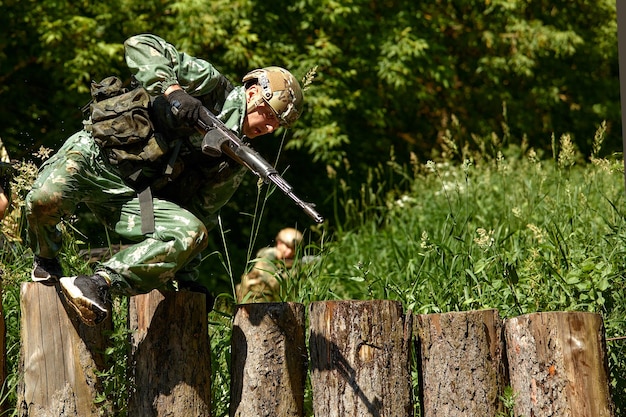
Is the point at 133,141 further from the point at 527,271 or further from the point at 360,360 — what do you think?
the point at 527,271

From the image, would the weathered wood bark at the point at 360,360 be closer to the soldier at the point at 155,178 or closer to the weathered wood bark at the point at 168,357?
the weathered wood bark at the point at 168,357

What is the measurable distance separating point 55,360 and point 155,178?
0.81 m

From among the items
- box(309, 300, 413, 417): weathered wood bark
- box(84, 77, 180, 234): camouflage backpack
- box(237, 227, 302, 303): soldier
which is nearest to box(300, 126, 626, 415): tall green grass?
box(237, 227, 302, 303): soldier

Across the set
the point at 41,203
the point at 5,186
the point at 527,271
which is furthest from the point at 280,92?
the point at 527,271

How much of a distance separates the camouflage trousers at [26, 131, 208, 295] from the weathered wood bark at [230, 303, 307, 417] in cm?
36

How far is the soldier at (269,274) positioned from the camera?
4812mm

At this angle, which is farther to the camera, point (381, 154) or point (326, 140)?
point (381, 154)

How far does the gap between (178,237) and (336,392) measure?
2.75ft

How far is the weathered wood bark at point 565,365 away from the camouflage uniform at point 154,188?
4.32ft

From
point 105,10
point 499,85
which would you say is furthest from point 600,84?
point 105,10

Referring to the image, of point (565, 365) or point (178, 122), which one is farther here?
point (178, 122)

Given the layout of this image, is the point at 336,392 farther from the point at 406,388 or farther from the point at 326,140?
the point at 326,140

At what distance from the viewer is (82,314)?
3594 millimetres

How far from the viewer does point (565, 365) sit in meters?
3.60
